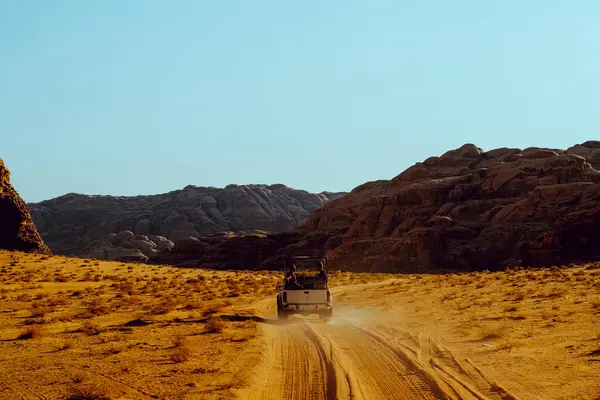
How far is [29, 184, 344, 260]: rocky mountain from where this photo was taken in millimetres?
157250

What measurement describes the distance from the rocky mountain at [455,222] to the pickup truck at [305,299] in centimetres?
4330

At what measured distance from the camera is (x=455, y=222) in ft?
270

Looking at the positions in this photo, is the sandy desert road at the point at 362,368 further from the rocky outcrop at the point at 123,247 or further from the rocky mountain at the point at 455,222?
the rocky outcrop at the point at 123,247

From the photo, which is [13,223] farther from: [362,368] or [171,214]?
[171,214]

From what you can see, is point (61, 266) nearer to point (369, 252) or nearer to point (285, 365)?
point (285, 365)

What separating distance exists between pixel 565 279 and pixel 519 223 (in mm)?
44042

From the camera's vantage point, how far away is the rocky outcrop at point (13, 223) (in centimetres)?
5512

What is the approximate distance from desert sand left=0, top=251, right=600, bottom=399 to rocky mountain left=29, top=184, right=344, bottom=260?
111m

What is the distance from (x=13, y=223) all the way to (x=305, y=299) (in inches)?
1638

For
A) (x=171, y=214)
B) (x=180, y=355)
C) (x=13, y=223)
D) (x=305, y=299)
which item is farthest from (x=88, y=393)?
(x=171, y=214)

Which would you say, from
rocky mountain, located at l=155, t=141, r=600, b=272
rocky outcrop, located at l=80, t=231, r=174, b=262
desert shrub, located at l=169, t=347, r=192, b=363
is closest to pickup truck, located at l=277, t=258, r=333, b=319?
desert shrub, located at l=169, t=347, r=192, b=363

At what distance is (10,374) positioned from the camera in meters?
12.9

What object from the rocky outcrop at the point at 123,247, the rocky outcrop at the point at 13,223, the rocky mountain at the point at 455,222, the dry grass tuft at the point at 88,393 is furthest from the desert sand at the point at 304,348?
the rocky outcrop at the point at 123,247

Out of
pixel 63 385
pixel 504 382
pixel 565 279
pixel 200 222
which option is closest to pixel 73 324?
pixel 63 385
